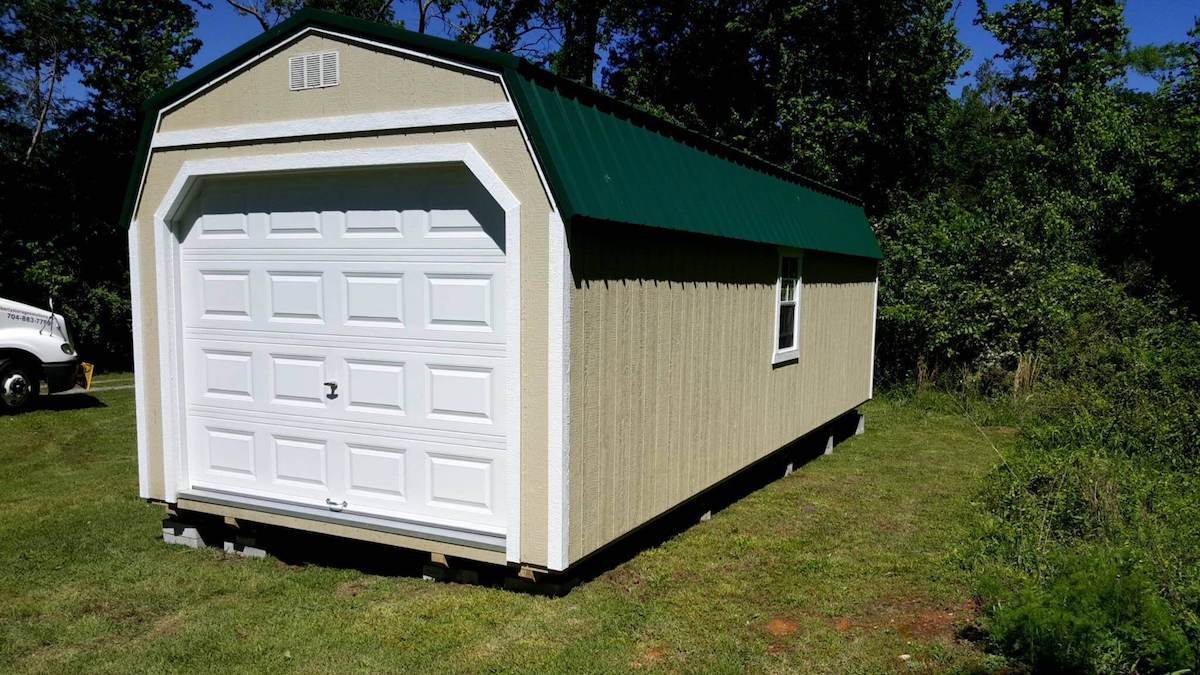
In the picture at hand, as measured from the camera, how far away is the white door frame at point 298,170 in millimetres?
4637

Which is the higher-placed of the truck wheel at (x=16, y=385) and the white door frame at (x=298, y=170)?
the white door frame at (x=298, y=170)

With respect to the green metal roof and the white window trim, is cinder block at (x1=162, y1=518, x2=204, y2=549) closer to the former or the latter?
the green metal roof

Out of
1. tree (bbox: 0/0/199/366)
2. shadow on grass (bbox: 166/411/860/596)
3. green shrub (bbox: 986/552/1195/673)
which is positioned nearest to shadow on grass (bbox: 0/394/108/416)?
tree (bbox: 0/0/199/366)

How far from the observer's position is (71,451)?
9859mm

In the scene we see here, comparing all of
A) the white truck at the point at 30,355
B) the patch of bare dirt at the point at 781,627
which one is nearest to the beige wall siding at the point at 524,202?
the patch of bare dirt at the point at 781,627

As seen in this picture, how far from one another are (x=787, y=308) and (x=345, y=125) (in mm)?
4783

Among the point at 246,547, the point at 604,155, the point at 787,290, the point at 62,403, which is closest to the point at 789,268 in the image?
the point at 787,290

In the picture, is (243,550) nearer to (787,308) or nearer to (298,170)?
(298,170)

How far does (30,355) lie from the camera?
39.4 ft

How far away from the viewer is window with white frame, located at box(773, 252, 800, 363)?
7863 millimetres

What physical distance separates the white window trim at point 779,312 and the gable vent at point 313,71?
436cm

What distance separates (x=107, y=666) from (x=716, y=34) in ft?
66.6

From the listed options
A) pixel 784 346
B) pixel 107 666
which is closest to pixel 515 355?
pixel 107 666

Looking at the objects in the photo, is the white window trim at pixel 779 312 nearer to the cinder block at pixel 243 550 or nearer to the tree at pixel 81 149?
the cinder block at pixel 243 550
